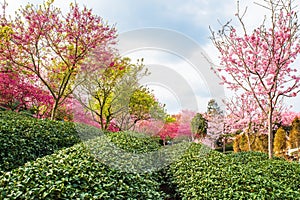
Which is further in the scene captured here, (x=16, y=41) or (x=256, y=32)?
(x=16, y=41)

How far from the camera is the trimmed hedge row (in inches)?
150

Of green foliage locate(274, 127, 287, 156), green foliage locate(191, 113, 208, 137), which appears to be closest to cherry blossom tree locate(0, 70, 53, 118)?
green foliage locate(274, 127, 287, 156)

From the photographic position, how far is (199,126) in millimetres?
21156

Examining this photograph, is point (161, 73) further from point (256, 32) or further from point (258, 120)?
point (258, 120)

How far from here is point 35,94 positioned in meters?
9.92

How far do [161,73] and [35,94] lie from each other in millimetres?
4446

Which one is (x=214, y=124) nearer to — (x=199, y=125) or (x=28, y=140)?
(x=199, y=125)

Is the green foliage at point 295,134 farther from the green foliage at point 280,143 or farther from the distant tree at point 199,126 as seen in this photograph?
the distant tree at point 199,126

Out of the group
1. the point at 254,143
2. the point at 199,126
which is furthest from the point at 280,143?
the point at 199,126

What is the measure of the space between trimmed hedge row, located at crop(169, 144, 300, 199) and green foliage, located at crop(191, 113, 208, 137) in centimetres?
1396

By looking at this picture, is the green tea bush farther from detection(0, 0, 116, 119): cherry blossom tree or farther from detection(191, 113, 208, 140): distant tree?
detection(191, 113, 208, 140): distant tree

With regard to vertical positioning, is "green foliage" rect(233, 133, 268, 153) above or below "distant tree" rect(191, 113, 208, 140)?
below

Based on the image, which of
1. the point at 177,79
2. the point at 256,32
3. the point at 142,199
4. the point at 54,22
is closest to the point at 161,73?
the point at 177,79

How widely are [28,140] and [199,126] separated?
54.3ft
